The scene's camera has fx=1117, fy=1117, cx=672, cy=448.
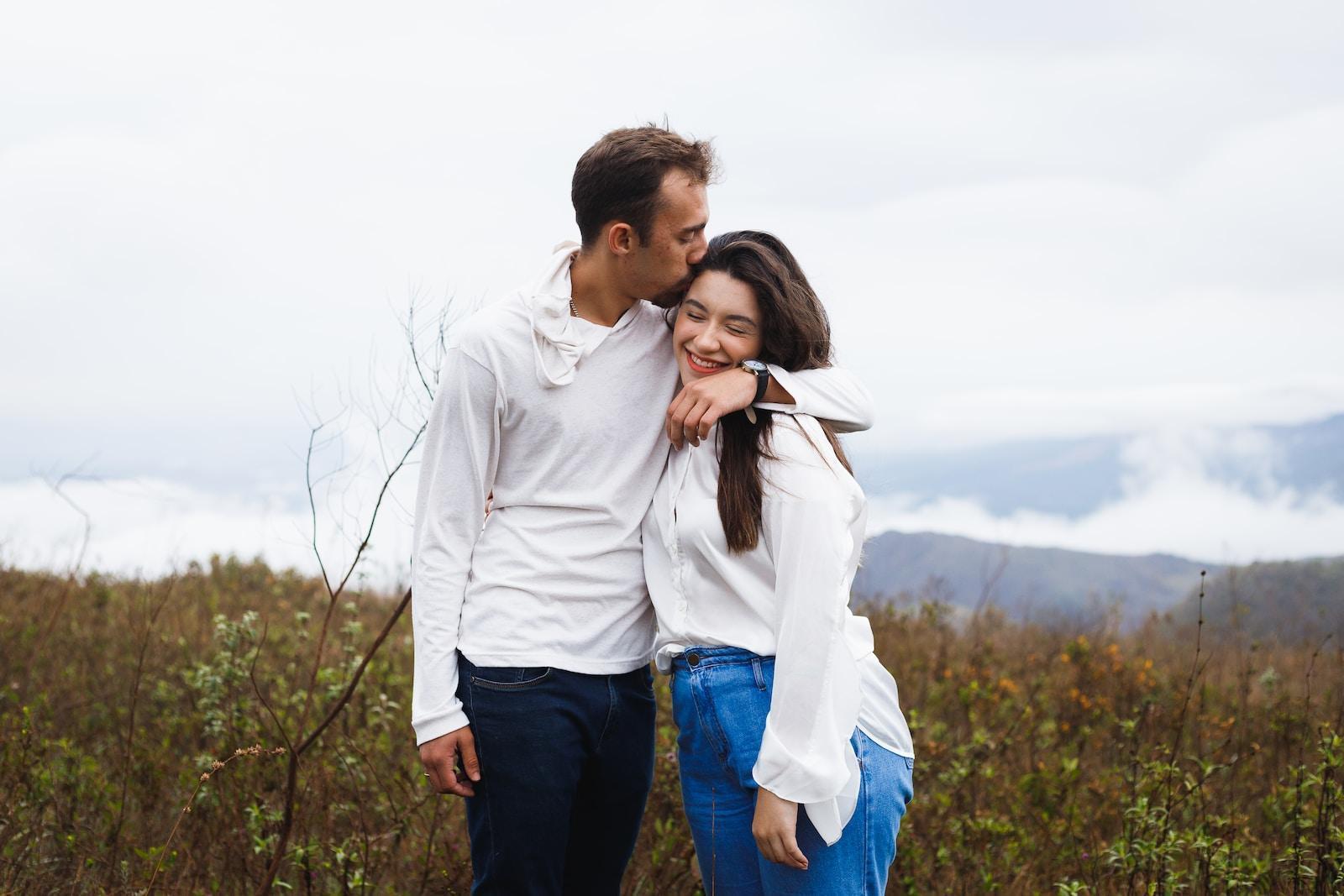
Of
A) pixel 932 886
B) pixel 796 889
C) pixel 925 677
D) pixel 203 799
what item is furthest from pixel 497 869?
pixel 925 677

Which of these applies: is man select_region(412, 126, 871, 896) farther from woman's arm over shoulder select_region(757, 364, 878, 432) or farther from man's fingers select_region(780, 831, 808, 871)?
man's fingers select_region(780, 831, 808, 871)

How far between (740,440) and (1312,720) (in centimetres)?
516

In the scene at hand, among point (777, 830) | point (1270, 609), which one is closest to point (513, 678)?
point (777, 830)

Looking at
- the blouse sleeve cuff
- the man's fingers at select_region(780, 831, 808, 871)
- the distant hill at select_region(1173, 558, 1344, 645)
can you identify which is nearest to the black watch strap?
the blouse sleeve cuff

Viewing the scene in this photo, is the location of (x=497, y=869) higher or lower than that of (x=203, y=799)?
higher

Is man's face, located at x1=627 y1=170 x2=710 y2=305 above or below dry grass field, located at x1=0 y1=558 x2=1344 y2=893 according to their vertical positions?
above

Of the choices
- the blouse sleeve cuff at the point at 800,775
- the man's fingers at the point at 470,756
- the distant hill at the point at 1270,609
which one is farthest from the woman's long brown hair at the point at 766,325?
the distant hill at the point at 1270,609

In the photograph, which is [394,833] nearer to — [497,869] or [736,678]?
[497,869]

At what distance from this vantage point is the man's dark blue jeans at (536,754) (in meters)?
2.54

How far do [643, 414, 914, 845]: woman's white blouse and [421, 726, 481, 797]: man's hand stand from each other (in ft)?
1.59

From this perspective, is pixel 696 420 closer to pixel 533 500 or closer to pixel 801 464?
pixel 801 464

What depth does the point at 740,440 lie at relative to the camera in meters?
2.46

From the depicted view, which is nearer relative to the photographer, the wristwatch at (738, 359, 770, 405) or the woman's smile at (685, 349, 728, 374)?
the wristwatch at (738, 359, 770, 405)

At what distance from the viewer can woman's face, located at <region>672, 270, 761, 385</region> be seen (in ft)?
8.64
